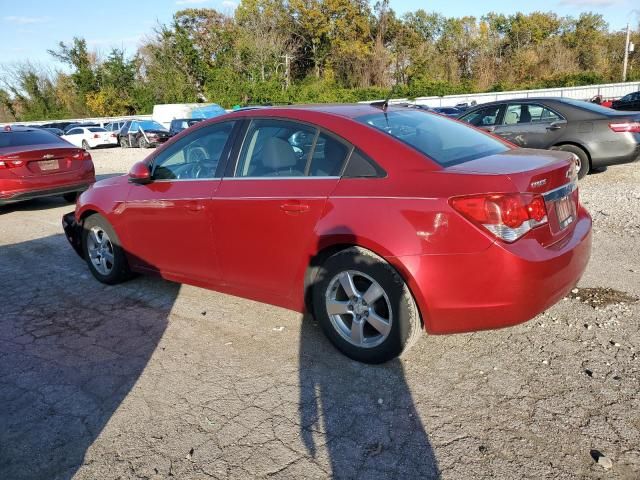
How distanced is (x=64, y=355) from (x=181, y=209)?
1.38m

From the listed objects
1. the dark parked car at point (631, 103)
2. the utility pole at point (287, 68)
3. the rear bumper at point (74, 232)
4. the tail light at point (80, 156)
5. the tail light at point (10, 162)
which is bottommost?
the dark parked car at point (631, 103)

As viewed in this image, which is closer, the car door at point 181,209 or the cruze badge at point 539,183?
the cruze badge at point 539,183

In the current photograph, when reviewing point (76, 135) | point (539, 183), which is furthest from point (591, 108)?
point (76, 135)

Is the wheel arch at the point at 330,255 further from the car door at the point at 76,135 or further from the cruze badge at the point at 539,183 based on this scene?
the car door at the point at 76,135

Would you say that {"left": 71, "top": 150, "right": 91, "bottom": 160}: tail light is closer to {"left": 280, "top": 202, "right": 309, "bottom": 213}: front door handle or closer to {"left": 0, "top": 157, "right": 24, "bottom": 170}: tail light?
{"left": 0, "top": 157, "right": 24, "bottom": 170}: tail light

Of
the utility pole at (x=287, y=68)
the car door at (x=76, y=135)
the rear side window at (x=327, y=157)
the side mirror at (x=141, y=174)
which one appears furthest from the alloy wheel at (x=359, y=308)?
the utility pole at (x=287, y=68)

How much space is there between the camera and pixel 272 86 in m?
47.5

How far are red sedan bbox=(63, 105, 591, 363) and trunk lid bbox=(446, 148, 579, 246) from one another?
0.01m

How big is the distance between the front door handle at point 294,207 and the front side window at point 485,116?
24.1 feet

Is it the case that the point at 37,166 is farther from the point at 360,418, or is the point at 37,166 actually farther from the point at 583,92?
the point at 583,92

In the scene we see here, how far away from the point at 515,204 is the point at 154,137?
2529 cm

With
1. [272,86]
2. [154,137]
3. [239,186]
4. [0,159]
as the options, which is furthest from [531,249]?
[272,86]

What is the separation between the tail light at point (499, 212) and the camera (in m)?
2.76

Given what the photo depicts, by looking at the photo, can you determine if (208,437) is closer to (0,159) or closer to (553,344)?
(553,344)
